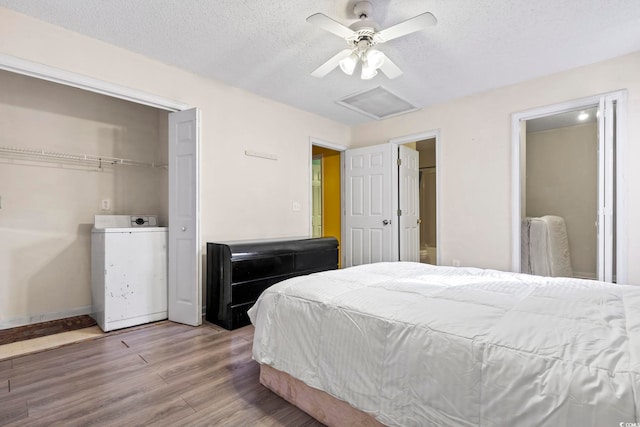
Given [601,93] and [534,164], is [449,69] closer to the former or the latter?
[601,93]

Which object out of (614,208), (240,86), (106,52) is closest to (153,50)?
(106,52)

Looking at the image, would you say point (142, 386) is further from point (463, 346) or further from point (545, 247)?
point (545, 247)

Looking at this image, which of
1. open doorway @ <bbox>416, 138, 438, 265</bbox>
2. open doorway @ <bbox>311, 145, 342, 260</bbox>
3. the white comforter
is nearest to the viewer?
the white comforter

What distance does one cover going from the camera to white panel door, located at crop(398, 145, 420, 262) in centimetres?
455

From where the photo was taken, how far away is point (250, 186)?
381cm

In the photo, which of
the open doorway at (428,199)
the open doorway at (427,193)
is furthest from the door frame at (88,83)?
the open doorway at (427,193)

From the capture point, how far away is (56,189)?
3.20 m

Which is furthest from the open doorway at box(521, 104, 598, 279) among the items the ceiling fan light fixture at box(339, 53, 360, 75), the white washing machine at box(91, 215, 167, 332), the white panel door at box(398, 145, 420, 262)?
the white washing machine at box(91, 215, 167, 332)

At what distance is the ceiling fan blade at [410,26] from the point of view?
1951 millimetres

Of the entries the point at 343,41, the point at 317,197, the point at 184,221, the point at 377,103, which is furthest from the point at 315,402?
the point at 317,197

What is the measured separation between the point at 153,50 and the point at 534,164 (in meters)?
4.35

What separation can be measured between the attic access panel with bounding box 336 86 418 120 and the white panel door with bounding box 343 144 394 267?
1.56 feet

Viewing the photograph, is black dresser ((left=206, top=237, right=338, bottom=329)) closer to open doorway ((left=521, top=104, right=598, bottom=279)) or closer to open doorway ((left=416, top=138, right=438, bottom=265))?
open doorway ((left=521, top=104, right=598, bottom=279))

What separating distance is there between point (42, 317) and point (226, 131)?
2611 millimetres
